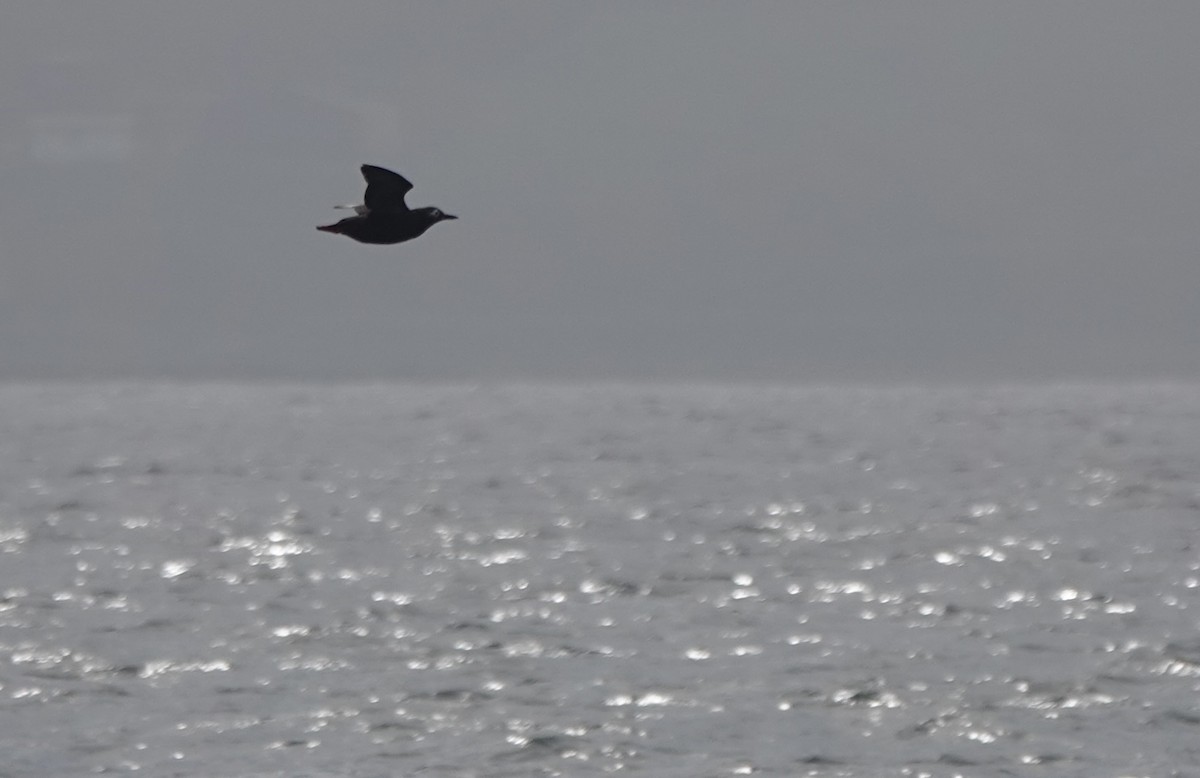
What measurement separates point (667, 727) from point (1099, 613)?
2096 centimetres

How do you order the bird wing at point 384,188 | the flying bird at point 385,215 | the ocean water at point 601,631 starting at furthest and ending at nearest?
the ocean water at point 601,631 → the bird wing at point 384,188 → the flying bird at point 385,215

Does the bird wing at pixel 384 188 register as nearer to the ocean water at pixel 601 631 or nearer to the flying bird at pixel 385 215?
the flying bird at pixel 385 215

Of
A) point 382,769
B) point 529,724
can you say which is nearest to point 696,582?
point 529,724

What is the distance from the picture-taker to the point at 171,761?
3416 centimetres

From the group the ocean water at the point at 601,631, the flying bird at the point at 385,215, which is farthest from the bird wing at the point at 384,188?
the ocean water at the point at 601,631

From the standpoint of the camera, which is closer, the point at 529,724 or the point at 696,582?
the point at 529,724

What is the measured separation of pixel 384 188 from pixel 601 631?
29.2m

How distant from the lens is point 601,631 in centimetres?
4862

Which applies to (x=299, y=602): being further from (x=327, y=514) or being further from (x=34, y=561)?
(x=327, y=514)

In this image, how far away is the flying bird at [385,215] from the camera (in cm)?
1981

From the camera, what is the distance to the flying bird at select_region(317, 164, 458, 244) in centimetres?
1981

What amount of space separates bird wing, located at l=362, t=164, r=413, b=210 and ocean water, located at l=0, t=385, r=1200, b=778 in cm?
1541

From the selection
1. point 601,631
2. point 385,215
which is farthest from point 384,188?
point 601,631

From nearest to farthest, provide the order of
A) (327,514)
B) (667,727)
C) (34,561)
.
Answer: (667,727) < (34,561) < (327,514)
